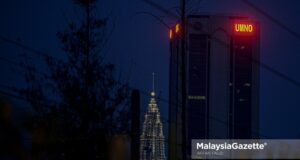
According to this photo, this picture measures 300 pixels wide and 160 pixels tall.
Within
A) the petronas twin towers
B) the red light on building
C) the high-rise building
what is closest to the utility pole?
the petronas twin towers

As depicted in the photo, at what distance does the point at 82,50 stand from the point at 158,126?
6456 mm

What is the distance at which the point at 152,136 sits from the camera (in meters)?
21.1

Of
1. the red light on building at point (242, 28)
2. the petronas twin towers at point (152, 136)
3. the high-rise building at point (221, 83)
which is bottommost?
the petronas twin towers at point (152, 136)

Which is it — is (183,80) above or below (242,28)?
below

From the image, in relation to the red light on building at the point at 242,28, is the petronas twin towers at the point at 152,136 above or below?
below

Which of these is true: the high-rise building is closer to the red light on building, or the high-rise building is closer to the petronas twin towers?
the red light on building

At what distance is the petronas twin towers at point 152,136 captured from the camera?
20.7m

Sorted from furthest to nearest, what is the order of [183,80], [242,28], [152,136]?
[242,28] < [152,136] < [183,80]

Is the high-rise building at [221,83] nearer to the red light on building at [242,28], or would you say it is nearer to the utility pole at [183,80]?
the red light on building at [242,28]

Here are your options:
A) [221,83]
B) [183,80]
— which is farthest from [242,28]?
[183,80]

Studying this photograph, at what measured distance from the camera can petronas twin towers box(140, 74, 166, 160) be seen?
20.7 m

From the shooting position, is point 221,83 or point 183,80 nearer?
point 183,80

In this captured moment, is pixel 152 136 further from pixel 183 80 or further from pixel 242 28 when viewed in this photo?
pixel 242 28

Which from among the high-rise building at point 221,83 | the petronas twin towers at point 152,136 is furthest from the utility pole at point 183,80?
the high-rise building at point 221,83
